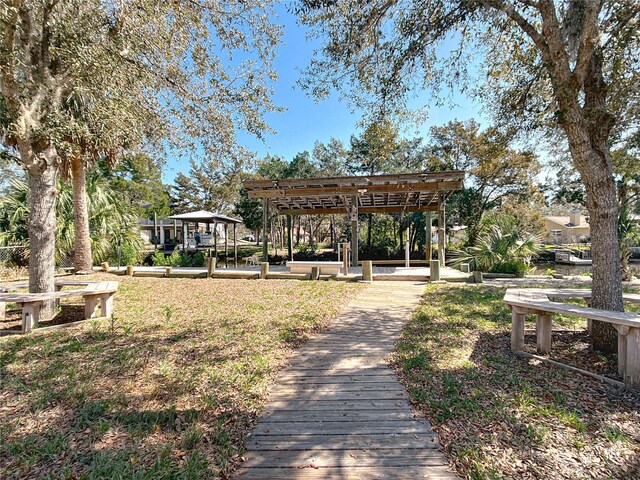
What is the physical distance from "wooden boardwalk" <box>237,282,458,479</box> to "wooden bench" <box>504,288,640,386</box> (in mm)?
1648

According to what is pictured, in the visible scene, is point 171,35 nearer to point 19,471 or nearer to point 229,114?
point 229,114

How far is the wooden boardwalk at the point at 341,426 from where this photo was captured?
1.90 m

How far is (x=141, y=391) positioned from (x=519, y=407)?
3312 mm

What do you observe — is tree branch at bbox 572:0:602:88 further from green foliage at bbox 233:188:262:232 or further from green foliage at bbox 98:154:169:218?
green foliage at bbox 98:154:169:218

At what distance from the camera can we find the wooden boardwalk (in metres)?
1.90

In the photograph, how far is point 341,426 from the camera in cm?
231

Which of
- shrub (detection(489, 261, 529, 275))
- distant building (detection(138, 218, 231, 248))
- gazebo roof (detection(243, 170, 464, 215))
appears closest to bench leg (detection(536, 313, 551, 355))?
gazebo roof (detection(243, 170, 464, 215))

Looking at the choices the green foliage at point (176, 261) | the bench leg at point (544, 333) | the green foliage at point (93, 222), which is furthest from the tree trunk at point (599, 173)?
the green foliage at point (93, 222)

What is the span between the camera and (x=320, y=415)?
8.04 feet

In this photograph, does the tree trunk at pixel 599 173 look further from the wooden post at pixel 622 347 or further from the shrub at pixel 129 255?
the shrub at pixel 129 255

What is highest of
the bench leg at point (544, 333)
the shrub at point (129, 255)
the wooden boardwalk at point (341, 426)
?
the shrub at point (129, 255)

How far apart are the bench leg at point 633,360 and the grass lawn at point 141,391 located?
338 centimetres

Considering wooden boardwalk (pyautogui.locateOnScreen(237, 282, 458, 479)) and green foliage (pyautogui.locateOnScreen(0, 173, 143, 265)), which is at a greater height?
A: green foliage (pyautogui.locateOnScreen(0, 173, 143, 265))

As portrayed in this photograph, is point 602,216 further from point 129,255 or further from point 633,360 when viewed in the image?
point 129,255
